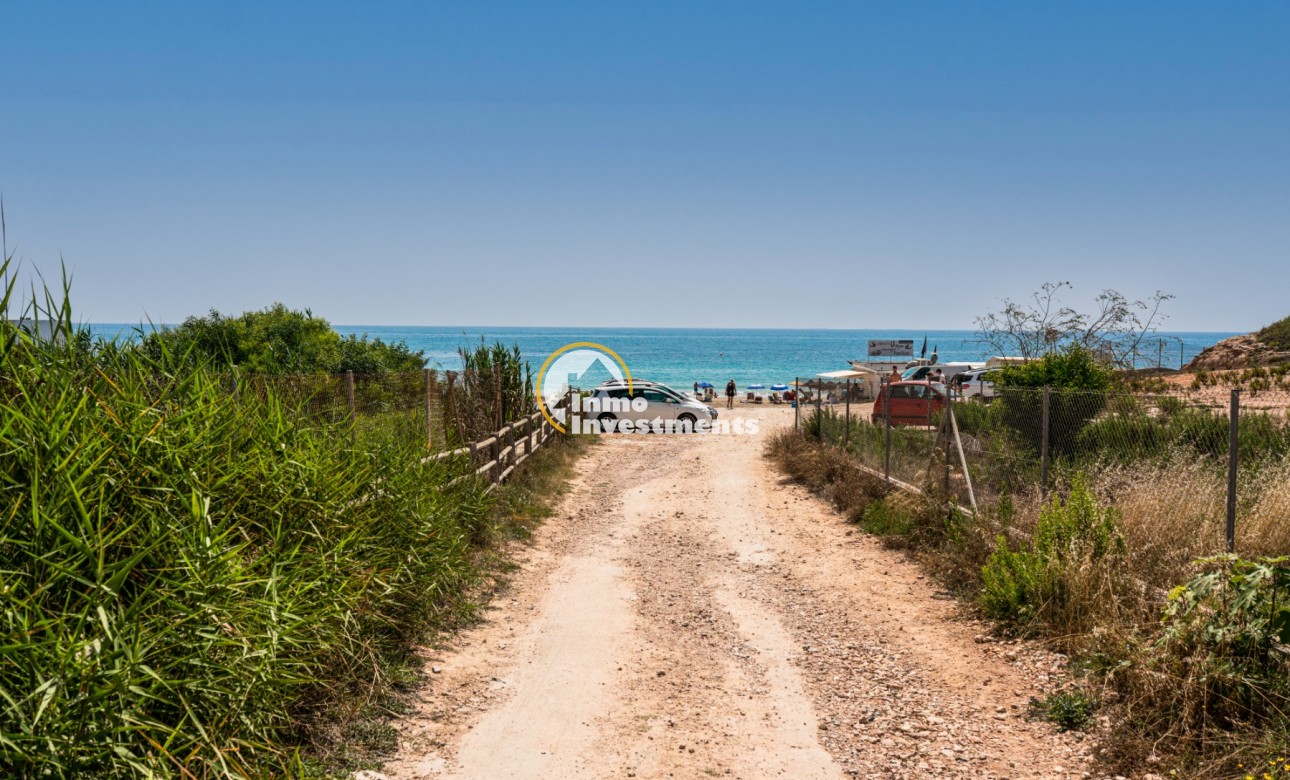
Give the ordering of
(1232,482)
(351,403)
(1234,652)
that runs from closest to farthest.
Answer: (1234,652), (1232,482), (351,403)

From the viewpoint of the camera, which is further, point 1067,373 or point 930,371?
point 930,371

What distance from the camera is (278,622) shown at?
439cm

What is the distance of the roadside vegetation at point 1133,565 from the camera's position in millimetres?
4855

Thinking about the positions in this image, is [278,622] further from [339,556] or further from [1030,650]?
[1030,650]

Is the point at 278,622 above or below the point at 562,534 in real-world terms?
above

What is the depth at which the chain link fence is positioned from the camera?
21.1ft

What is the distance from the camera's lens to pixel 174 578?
13.1ft

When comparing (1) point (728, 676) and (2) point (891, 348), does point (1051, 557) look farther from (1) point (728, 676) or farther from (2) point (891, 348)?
(2) point (891, 348)

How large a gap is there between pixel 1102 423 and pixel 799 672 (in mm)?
6335

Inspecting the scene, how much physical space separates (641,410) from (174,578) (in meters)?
23.8

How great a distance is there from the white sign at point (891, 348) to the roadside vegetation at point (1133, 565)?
1996 inches

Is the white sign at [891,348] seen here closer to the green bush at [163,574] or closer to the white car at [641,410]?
the white car at [641,410]

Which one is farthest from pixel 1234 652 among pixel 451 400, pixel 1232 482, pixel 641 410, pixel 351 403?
pixel 641 410

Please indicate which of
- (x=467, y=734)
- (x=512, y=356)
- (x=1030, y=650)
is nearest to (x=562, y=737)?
(x=467, y=734)
